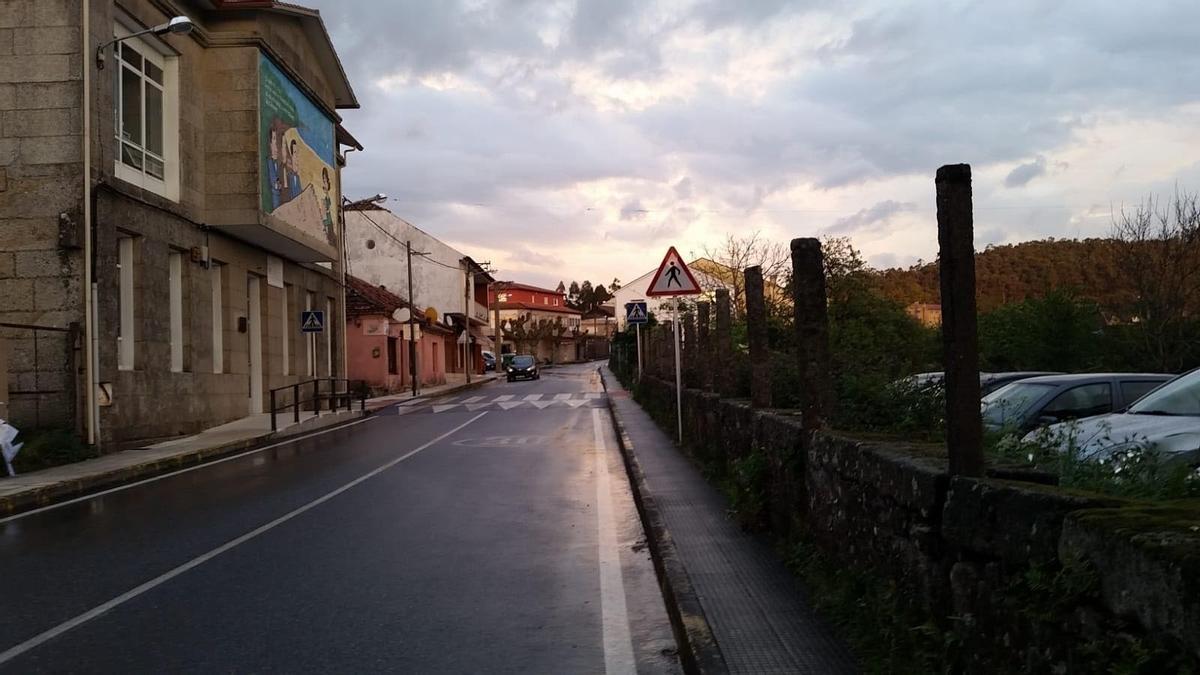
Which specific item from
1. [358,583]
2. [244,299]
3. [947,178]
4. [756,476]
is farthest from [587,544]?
[244,299]

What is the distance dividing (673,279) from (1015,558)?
35.5ft

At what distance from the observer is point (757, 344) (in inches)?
350

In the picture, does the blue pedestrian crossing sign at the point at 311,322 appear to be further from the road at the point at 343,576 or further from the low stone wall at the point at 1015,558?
the low stone wall at the point at 1015,558

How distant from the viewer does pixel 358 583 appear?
22.1ft

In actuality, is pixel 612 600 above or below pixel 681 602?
below

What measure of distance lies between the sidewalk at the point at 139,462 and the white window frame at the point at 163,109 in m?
5.31

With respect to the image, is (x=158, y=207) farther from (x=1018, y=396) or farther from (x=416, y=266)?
(x=416, y=266)

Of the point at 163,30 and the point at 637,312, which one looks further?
the point at 637,312

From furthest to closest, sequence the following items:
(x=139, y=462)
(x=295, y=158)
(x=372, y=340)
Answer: (x=372, y=340) < (x=295, y=158) < (x=139, y=462)

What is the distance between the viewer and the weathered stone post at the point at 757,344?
8836 millimetres

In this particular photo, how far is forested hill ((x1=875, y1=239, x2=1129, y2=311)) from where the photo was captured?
81.3 ft

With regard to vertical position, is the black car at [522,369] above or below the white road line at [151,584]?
above

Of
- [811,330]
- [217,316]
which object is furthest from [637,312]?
[811,330]

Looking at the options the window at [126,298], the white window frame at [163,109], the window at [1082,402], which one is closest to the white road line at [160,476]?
the window at [126,298]
